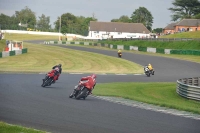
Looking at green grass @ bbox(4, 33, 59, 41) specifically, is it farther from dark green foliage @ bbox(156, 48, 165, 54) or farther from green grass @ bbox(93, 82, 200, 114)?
green grass @ bbox(93, 82, 200, 114)

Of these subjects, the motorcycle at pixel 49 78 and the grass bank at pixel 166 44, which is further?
the grass bank at pixel 166 44

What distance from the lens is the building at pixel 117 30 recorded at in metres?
62.2

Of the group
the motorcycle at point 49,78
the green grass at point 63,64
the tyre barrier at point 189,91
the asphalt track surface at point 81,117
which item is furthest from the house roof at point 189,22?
the asphalt track surface at point 81,117

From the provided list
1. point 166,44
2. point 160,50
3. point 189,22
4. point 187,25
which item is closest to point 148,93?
point 166,44

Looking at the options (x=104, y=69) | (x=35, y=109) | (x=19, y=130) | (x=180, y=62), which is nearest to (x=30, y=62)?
(x=104, y=69)

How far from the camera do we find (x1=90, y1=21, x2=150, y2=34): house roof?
60.1 metres

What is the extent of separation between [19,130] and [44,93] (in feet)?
24.8

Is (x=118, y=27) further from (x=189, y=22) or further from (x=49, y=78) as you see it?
(x=49, y=78)

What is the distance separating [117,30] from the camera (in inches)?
2749

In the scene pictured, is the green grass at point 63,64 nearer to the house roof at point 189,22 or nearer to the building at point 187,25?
the house roof at point 189,22

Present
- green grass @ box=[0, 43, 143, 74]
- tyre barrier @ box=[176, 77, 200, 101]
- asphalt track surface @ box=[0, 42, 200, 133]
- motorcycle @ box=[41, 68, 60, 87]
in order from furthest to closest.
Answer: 1. green grass @ box=[0, 43, 143, 74]
2. motorcycle @ box=[41, 68, 60, 87]
3. tyre barrier @ box=[176, 77, 200, 101]
4. asphalt track surface @ box=[0, 42, 200, 133]

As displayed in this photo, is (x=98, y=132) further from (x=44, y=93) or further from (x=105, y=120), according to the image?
(x=44, y=93)

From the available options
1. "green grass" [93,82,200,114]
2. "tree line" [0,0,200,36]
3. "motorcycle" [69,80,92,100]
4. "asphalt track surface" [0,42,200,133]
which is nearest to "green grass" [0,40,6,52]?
"tree line" [0,0,200,36]

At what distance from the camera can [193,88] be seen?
19484 mm
